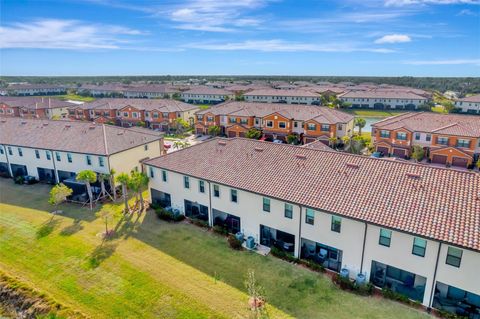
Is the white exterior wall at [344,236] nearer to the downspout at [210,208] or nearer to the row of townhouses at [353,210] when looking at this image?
the row of townhouses at [353,210]

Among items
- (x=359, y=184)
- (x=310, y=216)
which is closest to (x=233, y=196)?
(x=310, y=216)

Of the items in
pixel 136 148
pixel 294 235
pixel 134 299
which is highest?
pixel 136 148

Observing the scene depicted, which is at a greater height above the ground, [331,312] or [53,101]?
[53,101]

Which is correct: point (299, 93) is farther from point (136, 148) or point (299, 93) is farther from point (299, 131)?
point (136, 148)

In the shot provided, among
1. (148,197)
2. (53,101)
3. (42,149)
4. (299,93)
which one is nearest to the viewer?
(148,197)

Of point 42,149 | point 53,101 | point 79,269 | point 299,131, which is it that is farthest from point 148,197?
point 53,101

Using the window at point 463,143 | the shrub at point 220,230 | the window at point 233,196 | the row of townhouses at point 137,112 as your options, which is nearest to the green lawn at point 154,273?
the shrub at point 220,230

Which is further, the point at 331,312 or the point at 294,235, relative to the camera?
the point at 294,235

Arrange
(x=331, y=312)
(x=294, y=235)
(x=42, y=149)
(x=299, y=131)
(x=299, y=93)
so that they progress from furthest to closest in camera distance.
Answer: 1. (x=299, y=93)
2. (x=299, y=131)
3. (x=42, y=149)
4. (x=294, y=235)
5. (x=331, y=312)

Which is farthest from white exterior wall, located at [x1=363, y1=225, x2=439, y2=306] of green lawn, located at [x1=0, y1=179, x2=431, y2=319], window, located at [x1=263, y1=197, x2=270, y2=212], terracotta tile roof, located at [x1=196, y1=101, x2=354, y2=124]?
terracotta tile roof, located at [x1=196, y1=101, x2=354, y2=124]
